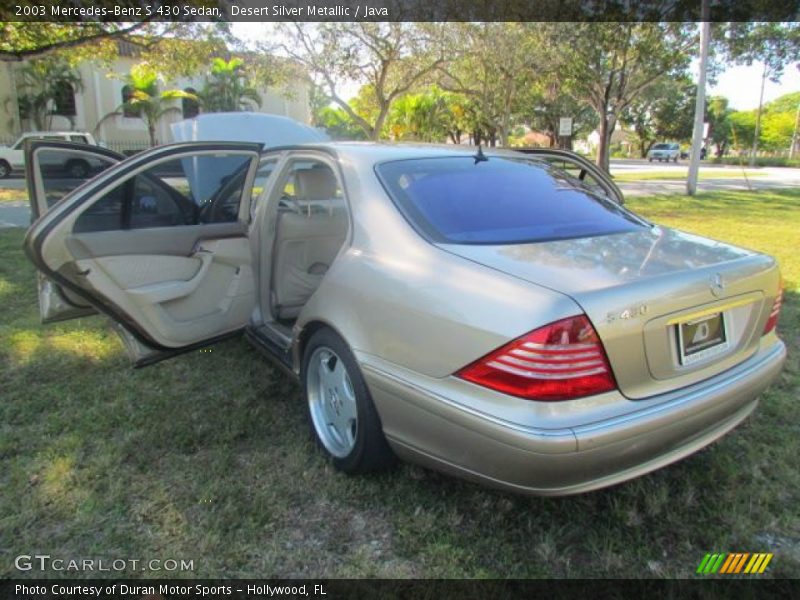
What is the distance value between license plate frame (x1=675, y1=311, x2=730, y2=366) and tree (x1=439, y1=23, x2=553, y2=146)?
1612 cm

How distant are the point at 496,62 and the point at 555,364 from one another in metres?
17.7

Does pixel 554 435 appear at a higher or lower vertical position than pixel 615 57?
lower

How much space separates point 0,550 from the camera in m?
2.29

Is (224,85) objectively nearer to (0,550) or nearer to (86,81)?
(86,81)

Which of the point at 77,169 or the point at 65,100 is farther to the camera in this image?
the point at 65,100

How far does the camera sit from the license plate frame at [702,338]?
2121 mm

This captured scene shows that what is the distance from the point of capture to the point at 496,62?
58.4 ft

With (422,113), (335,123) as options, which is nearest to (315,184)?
(422,113)

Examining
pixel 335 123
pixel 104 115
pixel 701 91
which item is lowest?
pixel 701 91

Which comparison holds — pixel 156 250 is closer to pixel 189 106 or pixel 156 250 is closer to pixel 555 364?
pixel 555 364

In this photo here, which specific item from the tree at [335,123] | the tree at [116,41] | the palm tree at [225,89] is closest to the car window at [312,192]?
the tree at [116,41]

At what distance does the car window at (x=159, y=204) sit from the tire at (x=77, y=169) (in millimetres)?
482

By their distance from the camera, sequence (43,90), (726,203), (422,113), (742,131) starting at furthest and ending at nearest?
(742,131), (422,113), (43,90), (726,203)
